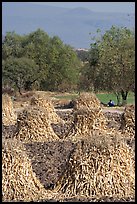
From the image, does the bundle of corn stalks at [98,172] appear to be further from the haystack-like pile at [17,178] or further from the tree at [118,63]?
the tree at [118,63]

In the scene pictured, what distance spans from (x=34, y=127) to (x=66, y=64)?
32993 mm

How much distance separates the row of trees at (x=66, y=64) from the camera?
29.6 m

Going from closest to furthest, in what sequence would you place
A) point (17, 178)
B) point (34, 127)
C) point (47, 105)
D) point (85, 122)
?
1. point (17, 178)
2. point (34, 127)
3. point (85, 122)
4. point (47, 105)

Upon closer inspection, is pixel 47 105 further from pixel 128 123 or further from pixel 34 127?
pixel 34 127

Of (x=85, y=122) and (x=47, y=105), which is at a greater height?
(x=47, y=105)

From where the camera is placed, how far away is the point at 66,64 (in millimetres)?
46406

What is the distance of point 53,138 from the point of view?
1360cm

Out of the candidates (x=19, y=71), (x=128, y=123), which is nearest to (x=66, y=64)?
(x=19, y=71)

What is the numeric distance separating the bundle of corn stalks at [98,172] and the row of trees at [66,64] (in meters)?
20.6

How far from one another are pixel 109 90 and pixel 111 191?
22426 millimetres

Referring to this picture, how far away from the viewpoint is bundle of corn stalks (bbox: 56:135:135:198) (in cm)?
848

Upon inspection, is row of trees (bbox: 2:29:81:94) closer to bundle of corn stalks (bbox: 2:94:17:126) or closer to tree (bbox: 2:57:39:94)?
tree (bbox: 2:57:39:94)

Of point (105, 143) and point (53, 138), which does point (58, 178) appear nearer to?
point (105, 143)

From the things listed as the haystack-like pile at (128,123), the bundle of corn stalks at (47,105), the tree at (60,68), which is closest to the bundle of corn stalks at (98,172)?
the haystack-like pile at (128,123)
